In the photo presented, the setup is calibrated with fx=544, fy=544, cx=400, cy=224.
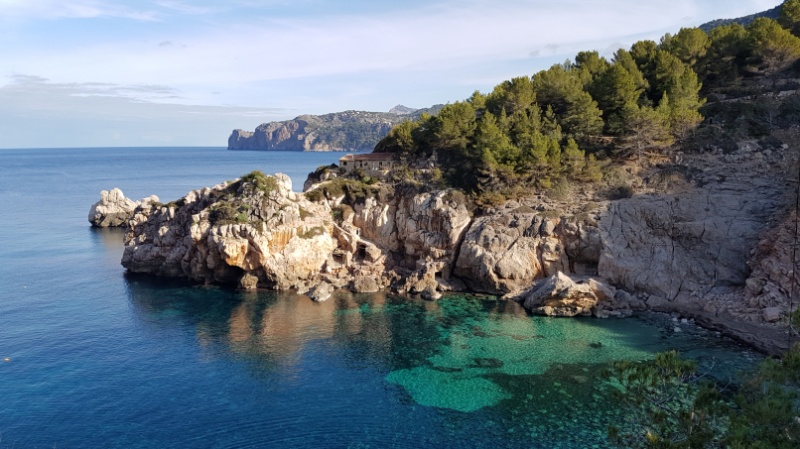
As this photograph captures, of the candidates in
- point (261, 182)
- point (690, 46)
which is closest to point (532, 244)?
point (261, 182)

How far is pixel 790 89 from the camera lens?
5241cm

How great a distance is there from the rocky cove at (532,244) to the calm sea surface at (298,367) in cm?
242

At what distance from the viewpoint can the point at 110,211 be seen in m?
78.6

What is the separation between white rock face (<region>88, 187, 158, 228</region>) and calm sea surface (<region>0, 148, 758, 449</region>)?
30.2 metres

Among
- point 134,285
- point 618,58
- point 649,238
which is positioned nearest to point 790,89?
point 618,58

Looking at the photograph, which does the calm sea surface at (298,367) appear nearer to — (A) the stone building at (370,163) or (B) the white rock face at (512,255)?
(B) the white rock face at (512,255)

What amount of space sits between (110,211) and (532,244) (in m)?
63.3

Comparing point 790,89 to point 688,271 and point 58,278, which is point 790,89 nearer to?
point 688,271

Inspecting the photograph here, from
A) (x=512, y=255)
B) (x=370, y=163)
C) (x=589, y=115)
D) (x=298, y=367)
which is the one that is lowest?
(x=298, y=367)

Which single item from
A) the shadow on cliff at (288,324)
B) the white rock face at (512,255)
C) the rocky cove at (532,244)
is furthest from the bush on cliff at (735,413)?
the white rock face at (512,255)

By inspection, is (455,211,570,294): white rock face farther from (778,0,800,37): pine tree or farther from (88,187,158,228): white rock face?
(88,187,158,228): white rock face

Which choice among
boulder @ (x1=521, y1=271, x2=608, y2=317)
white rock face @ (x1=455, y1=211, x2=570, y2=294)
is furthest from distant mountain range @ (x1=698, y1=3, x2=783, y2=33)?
boulder @ (x1=521, y1=271, x2=608, y2=317)

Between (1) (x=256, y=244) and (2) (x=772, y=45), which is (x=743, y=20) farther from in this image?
(1) (x=256, y=244)

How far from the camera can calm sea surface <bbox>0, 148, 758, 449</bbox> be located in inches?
958
